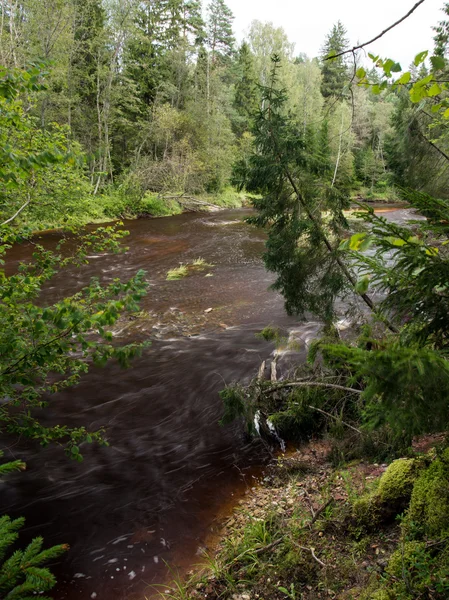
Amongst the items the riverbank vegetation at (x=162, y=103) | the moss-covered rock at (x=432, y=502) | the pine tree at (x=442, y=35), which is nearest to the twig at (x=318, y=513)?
the moss-covered rock at (x=432, y=502)

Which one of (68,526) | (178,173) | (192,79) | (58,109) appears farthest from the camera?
(192,79)

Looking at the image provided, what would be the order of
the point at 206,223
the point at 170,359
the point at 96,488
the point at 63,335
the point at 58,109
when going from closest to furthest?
the point at 63,335
the point at 96,488
the point at 170,359
the point at 58,109
the point at 206,223

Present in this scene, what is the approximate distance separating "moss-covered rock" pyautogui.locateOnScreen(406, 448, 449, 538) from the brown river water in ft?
7.66

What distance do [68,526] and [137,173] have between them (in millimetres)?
26881

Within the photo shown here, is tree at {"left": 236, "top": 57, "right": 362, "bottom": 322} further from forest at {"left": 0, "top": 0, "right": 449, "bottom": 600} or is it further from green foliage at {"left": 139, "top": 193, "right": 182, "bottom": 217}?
green foliage at {"left": 139, "top": 193, "right": 182, "bottom": 217}

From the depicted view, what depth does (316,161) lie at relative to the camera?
21.1ft

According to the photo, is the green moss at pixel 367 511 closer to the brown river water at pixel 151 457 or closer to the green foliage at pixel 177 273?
the brown river water at pixel 151 457

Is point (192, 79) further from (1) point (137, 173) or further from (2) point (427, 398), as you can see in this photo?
(2) point (427, 398)

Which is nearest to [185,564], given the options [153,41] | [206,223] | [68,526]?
[68,526]

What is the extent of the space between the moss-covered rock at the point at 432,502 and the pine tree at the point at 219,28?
52.5m

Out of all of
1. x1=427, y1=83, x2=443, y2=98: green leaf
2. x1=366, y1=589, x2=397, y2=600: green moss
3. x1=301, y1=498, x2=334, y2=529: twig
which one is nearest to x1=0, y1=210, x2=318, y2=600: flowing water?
x1=301, y1=498, x2=334, y2=529: twig

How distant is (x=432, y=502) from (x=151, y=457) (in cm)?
408

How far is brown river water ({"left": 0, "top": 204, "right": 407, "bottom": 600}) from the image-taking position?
3973mm

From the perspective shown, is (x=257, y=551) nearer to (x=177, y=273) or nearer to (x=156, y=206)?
(x=177, y=273)
